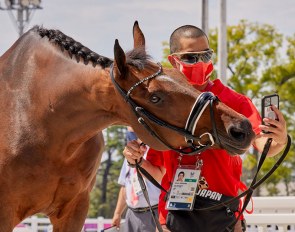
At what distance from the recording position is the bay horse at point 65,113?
4.05 metres

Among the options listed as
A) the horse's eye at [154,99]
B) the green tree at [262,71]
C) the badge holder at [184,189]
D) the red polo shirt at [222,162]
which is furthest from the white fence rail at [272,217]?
the green tree at [262,71]

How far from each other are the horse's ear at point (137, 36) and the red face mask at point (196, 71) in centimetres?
30

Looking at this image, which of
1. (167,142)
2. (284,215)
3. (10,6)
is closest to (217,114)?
(167,142)

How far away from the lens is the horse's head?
372 centimetres

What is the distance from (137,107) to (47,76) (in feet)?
3.17

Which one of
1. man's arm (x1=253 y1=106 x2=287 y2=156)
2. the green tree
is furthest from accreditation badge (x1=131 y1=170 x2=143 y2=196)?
the green tree

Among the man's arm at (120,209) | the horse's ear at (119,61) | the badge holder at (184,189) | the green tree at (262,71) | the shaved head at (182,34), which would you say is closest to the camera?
the horse's ear at (119,61)

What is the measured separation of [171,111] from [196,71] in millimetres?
544

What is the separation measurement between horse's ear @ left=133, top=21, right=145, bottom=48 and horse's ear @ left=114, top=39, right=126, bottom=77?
0.39m

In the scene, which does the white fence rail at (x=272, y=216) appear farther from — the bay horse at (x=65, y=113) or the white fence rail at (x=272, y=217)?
the bay horse at (x=65, y=113)

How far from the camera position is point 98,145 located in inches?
198

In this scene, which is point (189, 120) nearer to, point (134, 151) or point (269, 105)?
point (269, 105)

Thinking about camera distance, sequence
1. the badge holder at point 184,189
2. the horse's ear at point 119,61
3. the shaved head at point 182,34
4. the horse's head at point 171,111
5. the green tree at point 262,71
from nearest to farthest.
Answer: the horse's head at point 171,111 < the horse's ear at point 119,61 < the badge holder at point 184,189 < the shaved head at point 182,34 < the green tree at point 262,71

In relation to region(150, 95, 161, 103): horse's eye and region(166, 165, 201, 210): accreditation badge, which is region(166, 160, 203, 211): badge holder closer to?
region(166, 165, 201, 210): accreditation badge
